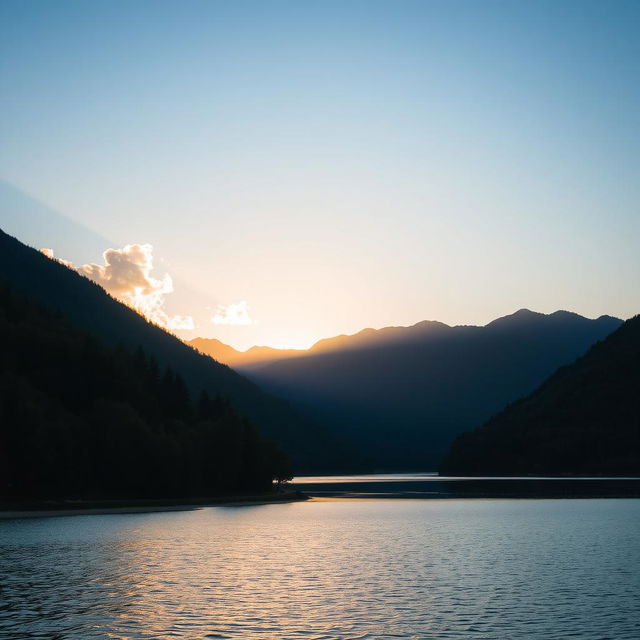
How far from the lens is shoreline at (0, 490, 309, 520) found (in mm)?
124062

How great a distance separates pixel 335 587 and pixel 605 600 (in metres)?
16.6

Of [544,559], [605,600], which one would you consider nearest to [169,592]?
[605,600]

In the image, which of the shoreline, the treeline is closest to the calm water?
the shoreline

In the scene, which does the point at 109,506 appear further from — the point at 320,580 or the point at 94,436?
the point at 320,580

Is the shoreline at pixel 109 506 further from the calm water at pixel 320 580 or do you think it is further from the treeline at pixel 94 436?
the calm water at pixel 320 580

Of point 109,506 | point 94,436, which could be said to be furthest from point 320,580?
point 94,436

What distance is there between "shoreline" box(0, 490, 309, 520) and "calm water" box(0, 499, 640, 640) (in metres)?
10.5

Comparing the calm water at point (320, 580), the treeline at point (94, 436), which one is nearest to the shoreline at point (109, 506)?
the treeline at point (94, 436)

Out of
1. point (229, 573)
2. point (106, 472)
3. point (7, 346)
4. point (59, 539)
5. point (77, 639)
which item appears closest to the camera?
point (77, 639)

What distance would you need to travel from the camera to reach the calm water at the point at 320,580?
40.3m

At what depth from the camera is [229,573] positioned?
6244 cm

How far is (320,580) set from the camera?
192ft

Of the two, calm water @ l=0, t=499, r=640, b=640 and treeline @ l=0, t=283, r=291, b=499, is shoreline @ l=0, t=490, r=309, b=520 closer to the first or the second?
treeline @ l=0, t=283, r=291, b=499

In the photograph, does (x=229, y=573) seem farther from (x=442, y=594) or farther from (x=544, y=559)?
(x=544, y=559)
